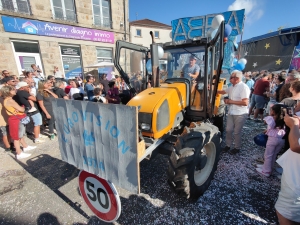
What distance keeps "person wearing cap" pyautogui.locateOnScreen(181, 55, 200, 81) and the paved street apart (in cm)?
180

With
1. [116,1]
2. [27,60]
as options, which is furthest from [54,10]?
[116,1]

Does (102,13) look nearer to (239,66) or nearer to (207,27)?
(207,27)

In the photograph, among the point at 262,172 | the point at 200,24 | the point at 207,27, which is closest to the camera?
the point at 262,172

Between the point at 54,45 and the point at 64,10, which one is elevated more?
the point at 64,10

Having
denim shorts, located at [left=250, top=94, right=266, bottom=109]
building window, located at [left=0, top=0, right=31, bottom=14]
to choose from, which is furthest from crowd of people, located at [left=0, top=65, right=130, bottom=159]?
building window, located at [left=0, top=0, right=31, bottom=14]

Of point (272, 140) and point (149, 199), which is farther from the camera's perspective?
point (272, 140)

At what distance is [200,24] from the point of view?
33.7 ft

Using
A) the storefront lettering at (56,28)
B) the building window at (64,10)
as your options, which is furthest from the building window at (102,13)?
the storefront lettering at (56,28)

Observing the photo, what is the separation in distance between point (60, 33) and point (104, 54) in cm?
318

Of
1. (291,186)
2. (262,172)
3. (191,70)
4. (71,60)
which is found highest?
(71,60)

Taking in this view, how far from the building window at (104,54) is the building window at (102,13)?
1687mm

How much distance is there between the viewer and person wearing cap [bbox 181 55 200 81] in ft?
9.29

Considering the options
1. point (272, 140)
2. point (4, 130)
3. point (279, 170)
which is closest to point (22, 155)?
point (4, 130)

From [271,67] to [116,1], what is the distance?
13425 millimetres
